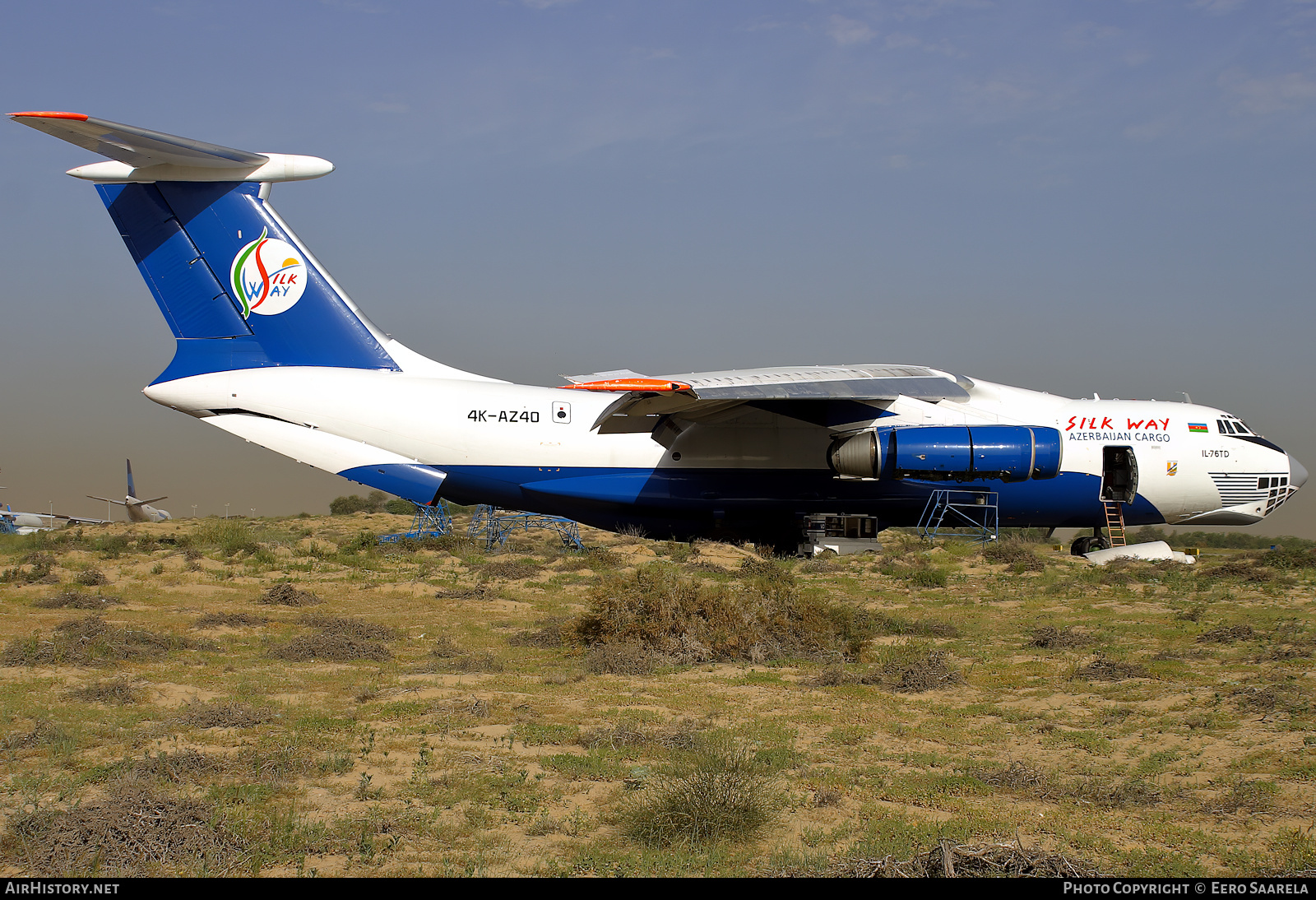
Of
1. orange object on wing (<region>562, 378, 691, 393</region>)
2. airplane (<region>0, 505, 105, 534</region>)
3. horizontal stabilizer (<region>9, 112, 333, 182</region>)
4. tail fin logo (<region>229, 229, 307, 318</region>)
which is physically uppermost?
horizontal stabilizer (<region>9, 112, 333, 182</region>)

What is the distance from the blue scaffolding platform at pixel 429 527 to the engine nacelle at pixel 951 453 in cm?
1179

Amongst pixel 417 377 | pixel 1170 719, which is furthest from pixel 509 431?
pixel 1170 719

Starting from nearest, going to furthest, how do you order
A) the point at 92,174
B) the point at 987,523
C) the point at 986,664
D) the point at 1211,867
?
the point at 1211,867, the point at 986,664, the point at 92,174, the point at 987,523

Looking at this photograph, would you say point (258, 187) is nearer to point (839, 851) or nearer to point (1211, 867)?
point (839, 851)

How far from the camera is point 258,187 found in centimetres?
1213

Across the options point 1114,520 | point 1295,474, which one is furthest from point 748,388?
point 1295,474

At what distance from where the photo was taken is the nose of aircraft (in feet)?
43.2

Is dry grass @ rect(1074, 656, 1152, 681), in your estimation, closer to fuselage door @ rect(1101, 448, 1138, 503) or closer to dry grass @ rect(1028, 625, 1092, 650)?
dry grass @ rect(1028, 625, 1092, 650)

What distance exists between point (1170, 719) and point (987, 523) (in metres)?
7.18

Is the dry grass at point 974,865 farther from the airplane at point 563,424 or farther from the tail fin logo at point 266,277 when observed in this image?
the tail fin logo at point 266,277

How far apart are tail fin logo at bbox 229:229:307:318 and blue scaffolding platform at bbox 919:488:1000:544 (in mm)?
8914

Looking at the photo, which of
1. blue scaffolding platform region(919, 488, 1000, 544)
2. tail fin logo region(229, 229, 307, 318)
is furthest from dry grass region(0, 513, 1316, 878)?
tail fin logo region(229, 229, 307, 318)

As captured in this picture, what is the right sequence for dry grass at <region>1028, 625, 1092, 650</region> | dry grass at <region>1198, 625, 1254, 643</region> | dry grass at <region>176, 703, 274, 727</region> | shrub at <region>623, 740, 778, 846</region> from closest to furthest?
shrub at <region>623, 740, 778, 846</region>, dry grass at <region>176, 703, 274, 727</region>, dry grass at <region>1028, 625, 1092, 650</region>, dry grass at <region>1198, 625, 1254, 643</region>

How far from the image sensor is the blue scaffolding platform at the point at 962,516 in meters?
12.8
